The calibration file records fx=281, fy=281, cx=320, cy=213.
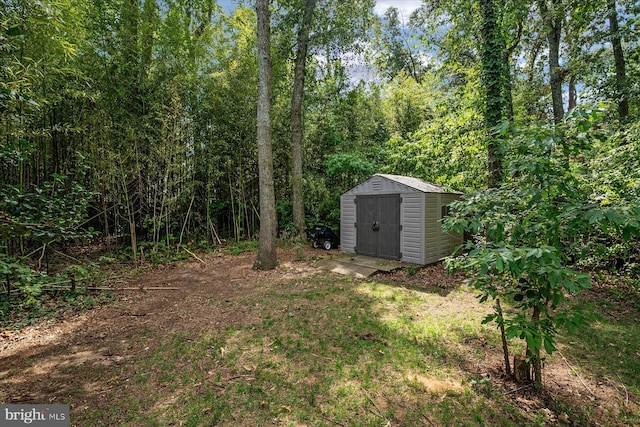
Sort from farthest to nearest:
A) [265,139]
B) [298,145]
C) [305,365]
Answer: [298,145], [265,139], [305,365]

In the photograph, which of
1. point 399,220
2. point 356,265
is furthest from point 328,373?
point 399,220

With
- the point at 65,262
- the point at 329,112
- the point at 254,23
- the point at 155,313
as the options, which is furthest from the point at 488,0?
the point at 65,262

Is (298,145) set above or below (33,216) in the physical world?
above

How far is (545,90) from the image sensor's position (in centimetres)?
788

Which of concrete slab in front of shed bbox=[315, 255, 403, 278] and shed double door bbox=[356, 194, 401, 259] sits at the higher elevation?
shed double door bbox=[356, 194, 401, 259]

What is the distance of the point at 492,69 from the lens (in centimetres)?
479

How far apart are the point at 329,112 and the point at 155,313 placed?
7.66m

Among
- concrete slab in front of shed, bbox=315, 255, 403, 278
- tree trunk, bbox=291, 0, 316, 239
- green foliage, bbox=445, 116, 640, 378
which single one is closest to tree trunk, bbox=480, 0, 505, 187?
concrete slab in front of shed, bbox=315, 255, 403, 278

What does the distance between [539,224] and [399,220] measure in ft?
13.1

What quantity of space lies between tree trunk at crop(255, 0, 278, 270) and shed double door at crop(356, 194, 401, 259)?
2.12 metres

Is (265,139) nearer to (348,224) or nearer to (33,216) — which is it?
(348,224)

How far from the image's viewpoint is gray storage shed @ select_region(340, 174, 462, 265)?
5387 millimetres

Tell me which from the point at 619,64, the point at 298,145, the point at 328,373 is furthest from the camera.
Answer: the point at 298,145

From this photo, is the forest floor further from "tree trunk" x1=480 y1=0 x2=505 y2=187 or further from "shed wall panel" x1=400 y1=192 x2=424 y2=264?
"tree trunk" x1=480 y1=0 x2=505 y2=187
